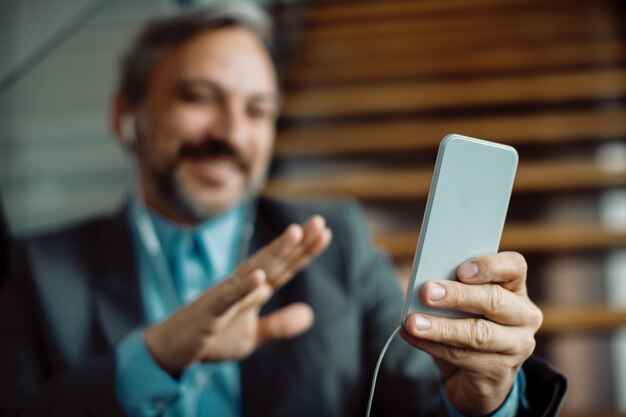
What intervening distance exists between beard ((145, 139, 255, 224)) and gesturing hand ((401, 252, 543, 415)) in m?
0.60

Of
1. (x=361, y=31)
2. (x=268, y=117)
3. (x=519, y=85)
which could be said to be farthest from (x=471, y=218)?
(x=361, y=31)

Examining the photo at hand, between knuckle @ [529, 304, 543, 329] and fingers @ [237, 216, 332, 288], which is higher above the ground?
fingers @ [237, 216, 332, 288]

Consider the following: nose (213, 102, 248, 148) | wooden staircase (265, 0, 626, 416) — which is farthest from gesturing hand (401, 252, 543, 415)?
wooden staircase (265, 0, 626, 416)

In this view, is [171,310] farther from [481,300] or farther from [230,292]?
[481,300]

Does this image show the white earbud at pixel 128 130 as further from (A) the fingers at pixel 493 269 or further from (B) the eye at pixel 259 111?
(A) the fingers at pixel 493 269

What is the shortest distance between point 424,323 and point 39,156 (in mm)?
1621

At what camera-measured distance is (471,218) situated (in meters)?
0.50

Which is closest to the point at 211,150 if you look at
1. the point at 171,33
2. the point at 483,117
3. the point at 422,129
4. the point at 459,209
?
the point at 171,33

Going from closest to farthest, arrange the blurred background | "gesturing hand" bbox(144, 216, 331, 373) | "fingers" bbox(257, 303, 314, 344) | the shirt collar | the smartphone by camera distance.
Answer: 1. the smartphone
2. "gesturing hand" bbox(144, 216, 331, 373)
3. "fingers" bbox(257, 303, 314, 344)
4. the shirt collar
5. the blurred background

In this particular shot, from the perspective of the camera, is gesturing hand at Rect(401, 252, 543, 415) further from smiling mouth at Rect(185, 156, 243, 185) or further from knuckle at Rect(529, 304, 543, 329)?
smiling mouth at Rect(185, 156, 243, 185)

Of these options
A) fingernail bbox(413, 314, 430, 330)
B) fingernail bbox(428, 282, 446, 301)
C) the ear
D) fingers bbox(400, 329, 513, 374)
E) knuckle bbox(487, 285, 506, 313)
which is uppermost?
Answer: the ear

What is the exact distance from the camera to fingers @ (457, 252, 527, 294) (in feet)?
1.63

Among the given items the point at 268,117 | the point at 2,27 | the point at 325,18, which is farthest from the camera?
the point at 325,18

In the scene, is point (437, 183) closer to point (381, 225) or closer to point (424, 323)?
point (424, 323)
